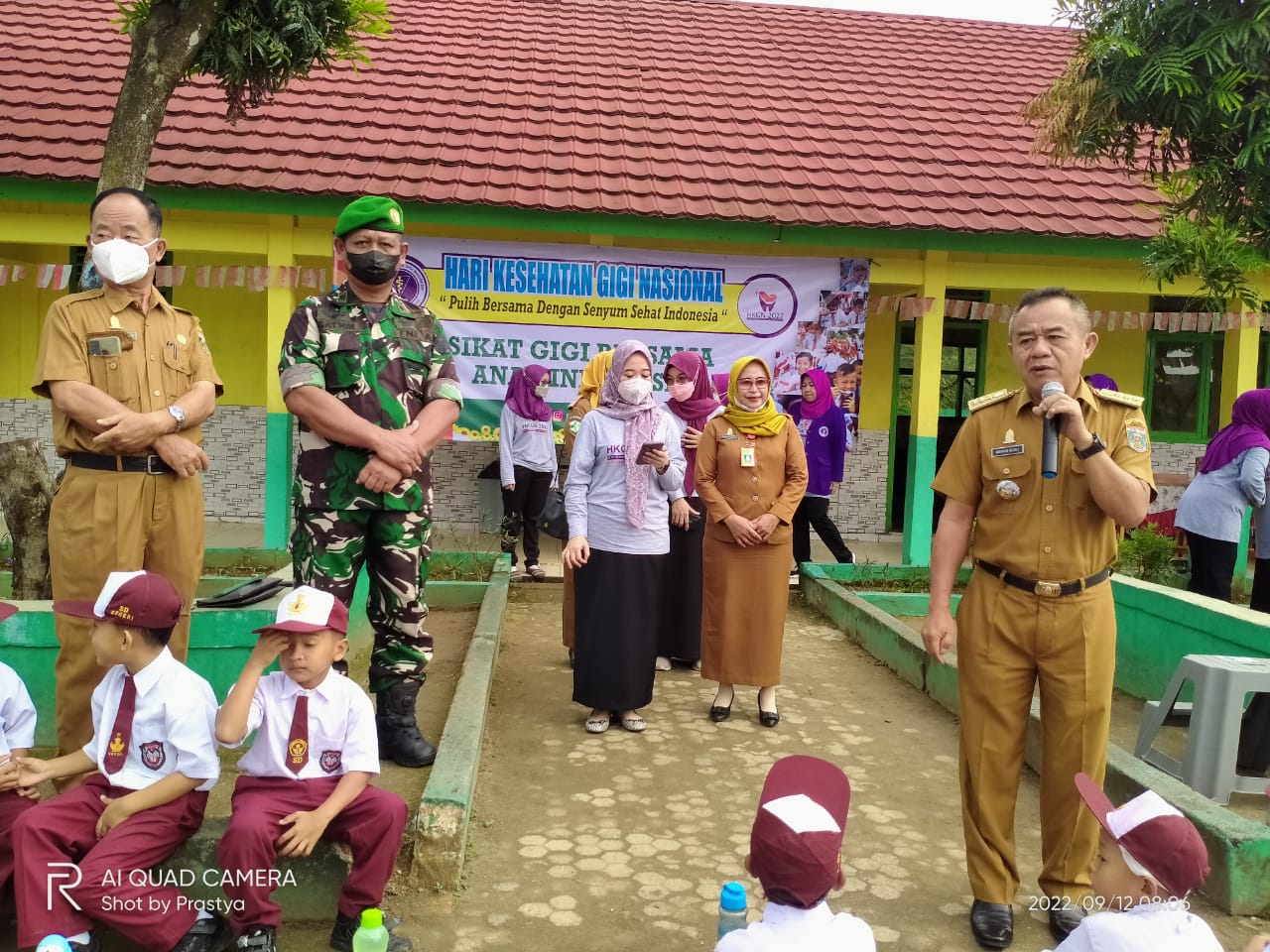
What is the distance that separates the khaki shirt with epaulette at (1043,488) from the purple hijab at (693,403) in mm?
2826

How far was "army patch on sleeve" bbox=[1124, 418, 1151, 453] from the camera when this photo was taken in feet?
9.78

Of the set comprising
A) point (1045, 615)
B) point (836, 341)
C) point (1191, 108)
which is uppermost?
point (1191, 108)

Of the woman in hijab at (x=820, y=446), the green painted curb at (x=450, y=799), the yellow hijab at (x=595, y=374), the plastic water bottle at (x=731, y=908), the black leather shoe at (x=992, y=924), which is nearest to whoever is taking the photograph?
the plastic water bottle at (x=731, y=908)

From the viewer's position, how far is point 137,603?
2.68m

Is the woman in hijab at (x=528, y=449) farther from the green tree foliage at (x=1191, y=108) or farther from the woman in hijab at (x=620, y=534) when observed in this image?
the green tree foliage at (x=1191, y=108)

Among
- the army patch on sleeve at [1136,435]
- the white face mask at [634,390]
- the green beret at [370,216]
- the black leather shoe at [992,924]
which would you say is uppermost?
the green beret at [370,216]

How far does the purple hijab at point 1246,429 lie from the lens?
19.0ft

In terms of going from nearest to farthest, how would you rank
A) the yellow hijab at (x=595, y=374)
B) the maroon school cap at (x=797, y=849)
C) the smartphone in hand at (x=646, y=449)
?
1. the maroon school cap at (x=797, y=849)
2. the smartphone in hand at (x=646, y=449)
3. the yellow hijab at (x=595, y=374)

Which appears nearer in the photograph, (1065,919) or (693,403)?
(1065,919)

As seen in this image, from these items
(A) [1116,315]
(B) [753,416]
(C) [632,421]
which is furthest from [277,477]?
(A) [1116,315]

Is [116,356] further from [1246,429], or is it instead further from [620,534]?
[1246,429]
